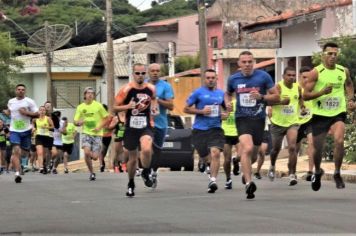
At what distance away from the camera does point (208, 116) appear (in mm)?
14617

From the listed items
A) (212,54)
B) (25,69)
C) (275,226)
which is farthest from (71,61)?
(275,226)

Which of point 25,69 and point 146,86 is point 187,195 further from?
point 25,69

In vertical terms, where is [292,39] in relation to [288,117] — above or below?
above

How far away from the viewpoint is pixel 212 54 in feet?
151

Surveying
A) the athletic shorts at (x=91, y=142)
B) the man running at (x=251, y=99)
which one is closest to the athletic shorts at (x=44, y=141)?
the athletic shorts at (x=91, y=142)

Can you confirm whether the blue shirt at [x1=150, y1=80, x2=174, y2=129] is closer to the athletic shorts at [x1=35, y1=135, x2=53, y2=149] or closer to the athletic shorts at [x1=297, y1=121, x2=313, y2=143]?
the athletic shorts at [x1=297, y1=121, x2=313, y2=143]

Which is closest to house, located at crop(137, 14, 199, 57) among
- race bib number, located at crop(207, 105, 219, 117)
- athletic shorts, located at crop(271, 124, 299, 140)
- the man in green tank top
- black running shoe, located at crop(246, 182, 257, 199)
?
the man in green tank top

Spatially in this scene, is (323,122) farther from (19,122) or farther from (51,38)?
(51,38)

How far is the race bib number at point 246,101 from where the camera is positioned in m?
13.2

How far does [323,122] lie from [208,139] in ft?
7.16

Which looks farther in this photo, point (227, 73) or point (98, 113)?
point (227, 73)

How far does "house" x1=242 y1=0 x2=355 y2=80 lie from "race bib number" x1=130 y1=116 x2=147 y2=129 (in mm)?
14766

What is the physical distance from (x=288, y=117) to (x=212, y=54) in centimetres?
2976

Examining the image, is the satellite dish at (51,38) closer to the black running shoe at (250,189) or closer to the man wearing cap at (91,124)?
the man wearing cap at (91,124)
